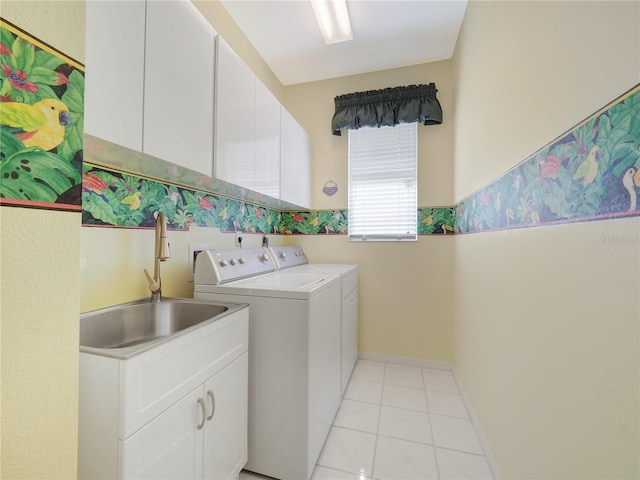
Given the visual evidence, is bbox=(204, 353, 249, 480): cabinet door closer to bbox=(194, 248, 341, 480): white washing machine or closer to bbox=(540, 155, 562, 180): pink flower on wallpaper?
bbox=(194, 248, 341, 480): white washing machine

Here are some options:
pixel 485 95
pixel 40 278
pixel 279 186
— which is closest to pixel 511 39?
pixel 485 95

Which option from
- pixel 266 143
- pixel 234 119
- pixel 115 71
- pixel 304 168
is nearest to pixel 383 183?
pixel 304 168

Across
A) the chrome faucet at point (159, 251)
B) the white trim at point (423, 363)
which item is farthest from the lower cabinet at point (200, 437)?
the white trim at point (423, 363)

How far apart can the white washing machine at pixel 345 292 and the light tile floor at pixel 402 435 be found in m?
0.23

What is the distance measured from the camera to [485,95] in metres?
1.62

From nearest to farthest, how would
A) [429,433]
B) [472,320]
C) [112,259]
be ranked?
1. [112,259]
2. [429,433]
3. [472,320]

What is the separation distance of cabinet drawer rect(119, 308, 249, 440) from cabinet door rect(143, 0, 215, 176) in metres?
0.73

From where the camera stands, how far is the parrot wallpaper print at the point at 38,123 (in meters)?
0.42

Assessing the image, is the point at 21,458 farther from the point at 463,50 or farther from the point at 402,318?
the point at 463,50

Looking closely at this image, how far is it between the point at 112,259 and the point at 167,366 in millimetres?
645

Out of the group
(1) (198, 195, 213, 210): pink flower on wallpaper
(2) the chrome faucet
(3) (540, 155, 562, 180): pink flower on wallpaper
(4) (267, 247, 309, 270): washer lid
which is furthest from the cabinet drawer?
(3) (540, 155, 562, 180): pink flower on wallpaper

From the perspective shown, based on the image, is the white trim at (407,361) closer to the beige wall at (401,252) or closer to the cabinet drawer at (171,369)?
the beige wall at (401,252)

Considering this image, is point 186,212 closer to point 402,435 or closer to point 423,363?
point 402,435

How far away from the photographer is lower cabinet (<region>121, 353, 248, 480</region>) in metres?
0.80
